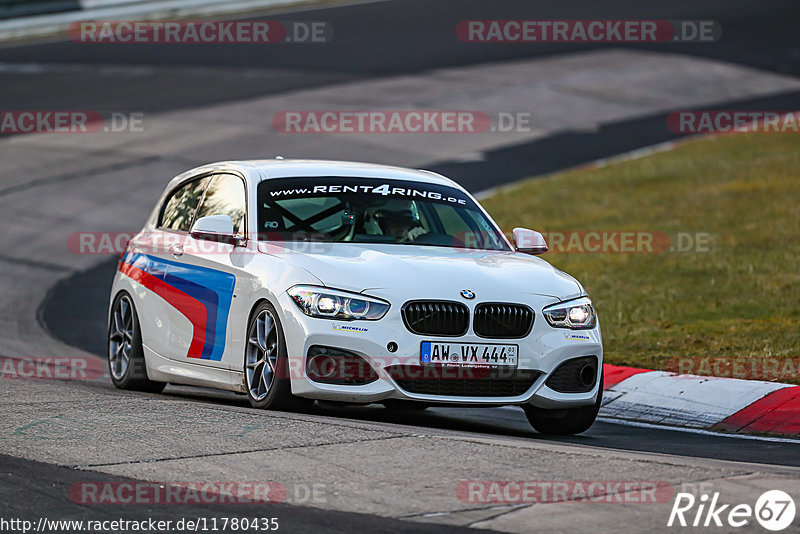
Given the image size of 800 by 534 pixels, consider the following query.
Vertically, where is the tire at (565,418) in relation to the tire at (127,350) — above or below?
below

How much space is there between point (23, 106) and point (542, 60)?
11440 millimetres

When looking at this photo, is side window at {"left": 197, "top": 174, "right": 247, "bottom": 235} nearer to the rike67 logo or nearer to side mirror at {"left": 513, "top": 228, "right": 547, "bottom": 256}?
side mirror at {"left": 513, "top": 228, "right": 547, "bottom": 256}

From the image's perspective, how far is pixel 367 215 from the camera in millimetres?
9391

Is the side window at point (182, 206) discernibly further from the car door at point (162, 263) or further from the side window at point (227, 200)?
the side window at point (227, 200)

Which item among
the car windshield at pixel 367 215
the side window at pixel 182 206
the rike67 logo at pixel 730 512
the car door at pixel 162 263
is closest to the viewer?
the rike67 logo at pixel 730 512

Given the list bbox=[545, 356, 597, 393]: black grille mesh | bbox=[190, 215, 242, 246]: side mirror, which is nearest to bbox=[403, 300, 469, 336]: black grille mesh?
bbox=[545, 356, 597, 393]: black grille mesh

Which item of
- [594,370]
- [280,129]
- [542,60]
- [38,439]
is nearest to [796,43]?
[542,60]

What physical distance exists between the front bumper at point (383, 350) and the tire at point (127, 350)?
236 cm

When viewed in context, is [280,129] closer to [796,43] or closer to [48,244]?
[48,244]

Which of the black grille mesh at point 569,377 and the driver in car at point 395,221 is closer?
the black grille mesh at point 569,377

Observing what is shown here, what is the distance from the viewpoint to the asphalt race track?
6211 mm

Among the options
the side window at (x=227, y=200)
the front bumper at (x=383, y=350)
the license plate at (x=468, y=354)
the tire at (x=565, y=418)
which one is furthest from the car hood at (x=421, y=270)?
the tire at (x=565, y=418)

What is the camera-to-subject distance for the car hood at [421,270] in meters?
8.27

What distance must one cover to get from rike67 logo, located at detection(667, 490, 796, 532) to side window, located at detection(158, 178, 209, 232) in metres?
5.27
